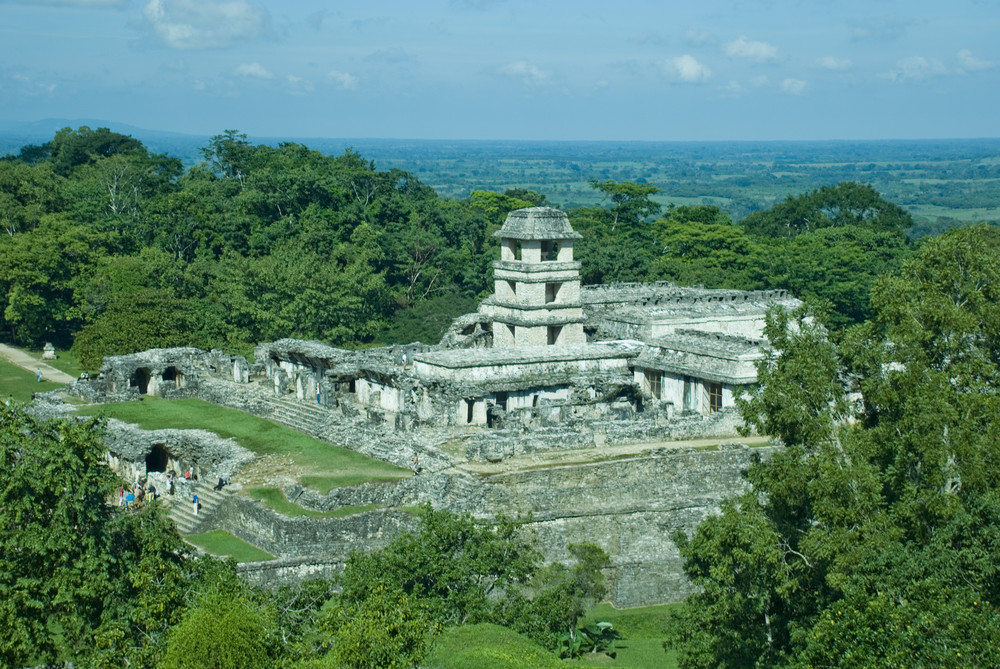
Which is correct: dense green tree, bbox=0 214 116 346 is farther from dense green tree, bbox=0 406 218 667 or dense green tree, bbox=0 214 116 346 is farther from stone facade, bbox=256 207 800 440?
dense green tree, bbox=0 406 218 667

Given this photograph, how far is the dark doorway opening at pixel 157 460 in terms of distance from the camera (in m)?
37.9

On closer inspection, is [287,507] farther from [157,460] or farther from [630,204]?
[630,204]

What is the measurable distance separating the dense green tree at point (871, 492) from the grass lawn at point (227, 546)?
33.7 feet

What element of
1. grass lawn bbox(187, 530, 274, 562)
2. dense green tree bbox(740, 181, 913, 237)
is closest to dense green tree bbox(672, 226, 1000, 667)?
grass lawn bbox(187, 530, 274, 562)

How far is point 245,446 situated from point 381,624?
17.8 m

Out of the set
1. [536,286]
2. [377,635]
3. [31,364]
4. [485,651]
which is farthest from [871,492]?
[31,364]

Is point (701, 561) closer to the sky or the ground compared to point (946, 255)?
closer to the ground

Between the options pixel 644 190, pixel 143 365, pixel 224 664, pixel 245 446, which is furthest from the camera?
pixel 644 190

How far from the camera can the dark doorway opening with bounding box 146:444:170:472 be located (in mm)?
37906

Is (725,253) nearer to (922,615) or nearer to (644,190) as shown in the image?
(644,190)

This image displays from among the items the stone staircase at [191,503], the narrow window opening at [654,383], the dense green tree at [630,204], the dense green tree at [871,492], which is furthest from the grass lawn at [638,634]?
the dense green tree at [630,204]

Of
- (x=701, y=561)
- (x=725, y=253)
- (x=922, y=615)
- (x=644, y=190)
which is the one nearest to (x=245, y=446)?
(x=701, y=561)

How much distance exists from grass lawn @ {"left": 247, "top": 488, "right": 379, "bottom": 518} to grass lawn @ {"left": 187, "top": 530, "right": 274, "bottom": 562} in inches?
46.2

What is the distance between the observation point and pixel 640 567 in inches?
1211
